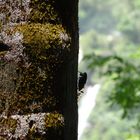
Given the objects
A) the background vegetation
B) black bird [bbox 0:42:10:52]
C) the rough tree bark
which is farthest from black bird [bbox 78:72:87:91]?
the background vegetation

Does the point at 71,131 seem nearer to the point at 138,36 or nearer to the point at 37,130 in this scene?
the point at 37,130

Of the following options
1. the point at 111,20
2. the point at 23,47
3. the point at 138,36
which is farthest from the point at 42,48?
the point at 111,20

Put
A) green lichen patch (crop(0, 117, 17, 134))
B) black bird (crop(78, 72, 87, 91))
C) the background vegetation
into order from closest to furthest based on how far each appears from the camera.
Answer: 1. green lichen patch (crop(0, 117, 17, 134))
2. black bird (crop(78, 72, 87, 91))
3. the background vegetation

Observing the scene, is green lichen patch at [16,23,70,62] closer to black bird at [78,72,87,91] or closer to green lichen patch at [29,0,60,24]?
green lichen patch at [29,0,60,24]

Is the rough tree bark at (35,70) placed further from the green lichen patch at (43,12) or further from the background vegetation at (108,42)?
the background vegetation at (108,42)

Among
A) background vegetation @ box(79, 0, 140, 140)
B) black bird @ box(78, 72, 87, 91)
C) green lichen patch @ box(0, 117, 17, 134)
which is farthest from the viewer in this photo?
background vegetation @ box(79, 0, 140, 140)

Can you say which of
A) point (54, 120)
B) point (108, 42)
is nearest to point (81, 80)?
point (54, 120)

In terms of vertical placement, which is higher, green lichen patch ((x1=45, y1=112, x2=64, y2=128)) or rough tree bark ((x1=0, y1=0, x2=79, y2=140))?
rough tree bark ((x1=0, y1=0, x2=79, y2=140))

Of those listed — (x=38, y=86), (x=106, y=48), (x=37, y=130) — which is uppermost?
(x=106, y=48)

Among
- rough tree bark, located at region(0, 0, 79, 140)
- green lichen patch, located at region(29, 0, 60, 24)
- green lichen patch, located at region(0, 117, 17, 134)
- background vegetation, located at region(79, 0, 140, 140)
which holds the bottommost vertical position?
green lichen patch, located at region(0, 117, 17, 134)
